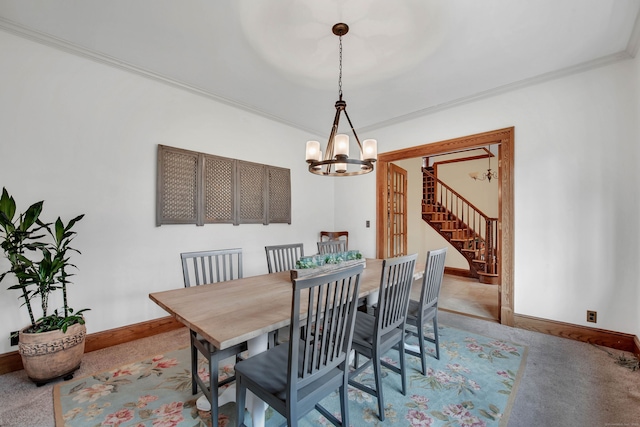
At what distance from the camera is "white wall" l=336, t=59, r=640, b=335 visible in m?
2.41

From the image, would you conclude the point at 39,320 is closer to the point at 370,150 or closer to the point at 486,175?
the point at 370,150

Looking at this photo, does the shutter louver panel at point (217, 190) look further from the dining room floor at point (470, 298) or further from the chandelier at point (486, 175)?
the chandelier at point (486, 175)

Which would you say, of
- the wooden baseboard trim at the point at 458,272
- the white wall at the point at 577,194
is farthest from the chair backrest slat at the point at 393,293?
the wooden baseboard trim at the point at 458,272

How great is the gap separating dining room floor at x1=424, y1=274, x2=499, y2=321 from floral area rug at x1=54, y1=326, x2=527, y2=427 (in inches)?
43.6

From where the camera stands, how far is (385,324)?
1.71 meters

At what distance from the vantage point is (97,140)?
2445 mm

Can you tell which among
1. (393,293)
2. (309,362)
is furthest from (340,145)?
(309,362)

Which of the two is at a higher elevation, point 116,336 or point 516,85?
point 516,85

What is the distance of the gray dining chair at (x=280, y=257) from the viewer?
2.54m

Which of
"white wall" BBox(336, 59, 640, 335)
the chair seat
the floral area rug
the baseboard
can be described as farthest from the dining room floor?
the chair seat

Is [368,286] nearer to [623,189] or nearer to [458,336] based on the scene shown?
[458,336]

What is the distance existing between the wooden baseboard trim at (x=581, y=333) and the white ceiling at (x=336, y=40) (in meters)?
2.52

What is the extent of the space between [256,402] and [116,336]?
1.98 m

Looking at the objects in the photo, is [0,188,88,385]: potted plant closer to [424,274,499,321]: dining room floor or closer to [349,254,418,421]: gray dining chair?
[349,254,418,421]: gray dining chair
